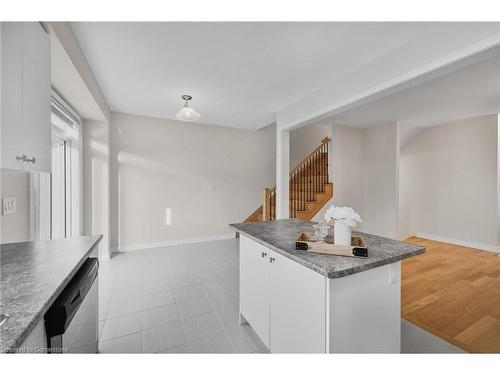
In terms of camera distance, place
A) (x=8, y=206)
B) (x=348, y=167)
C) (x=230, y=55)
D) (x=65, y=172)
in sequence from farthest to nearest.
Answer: (x=348, y=167) → (x=65, y=172) → (x=230, y=55) → (x=8, y=206)

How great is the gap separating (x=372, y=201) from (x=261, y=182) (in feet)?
8.37

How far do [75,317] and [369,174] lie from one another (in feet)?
17.7

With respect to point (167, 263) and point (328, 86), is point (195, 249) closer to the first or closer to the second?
point (167, 263)

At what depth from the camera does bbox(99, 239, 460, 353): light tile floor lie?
177 cm

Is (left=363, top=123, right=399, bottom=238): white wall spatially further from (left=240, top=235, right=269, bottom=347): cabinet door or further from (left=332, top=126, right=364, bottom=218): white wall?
(left=240, top=235, right=269, bottom=347): cabinet door

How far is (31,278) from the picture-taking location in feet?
3.19

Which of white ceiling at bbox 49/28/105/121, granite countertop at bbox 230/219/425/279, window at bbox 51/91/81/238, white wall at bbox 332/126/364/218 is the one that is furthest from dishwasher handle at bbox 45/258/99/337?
white wall at bbox 332/126/364/218

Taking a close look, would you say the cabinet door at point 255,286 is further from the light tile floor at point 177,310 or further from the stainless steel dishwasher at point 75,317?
the stainless steel dishwasher at point 75,317

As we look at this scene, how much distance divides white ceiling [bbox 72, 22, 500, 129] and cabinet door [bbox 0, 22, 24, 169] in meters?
0.89

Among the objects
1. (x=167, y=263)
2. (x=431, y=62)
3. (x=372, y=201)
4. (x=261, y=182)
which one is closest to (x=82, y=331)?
(x=167, y=263)

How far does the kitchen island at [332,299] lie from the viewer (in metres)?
1.10

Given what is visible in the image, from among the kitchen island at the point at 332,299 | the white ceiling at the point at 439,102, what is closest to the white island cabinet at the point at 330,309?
the kitchen island at the point at 332,299

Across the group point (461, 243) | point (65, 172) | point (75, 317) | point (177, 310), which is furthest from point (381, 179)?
point (65, 172)

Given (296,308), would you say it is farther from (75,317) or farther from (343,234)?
(75,317)
